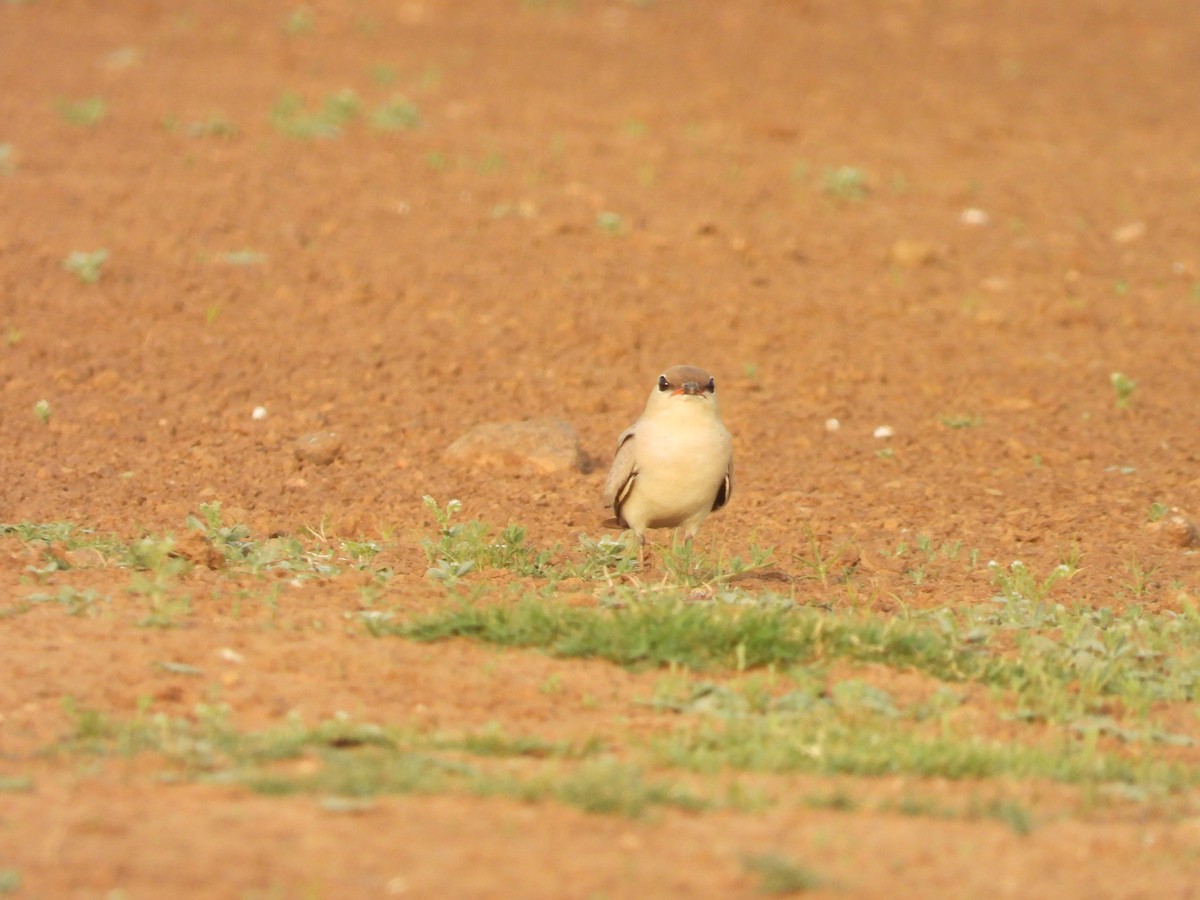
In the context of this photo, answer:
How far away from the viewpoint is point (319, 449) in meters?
8.98

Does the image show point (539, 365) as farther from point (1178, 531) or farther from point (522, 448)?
point (1178, 531)

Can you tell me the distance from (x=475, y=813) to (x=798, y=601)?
2.64 m

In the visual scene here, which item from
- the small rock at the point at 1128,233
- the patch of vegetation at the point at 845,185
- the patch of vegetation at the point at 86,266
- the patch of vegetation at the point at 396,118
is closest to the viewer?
the patch of vegetation at the point at 86,266

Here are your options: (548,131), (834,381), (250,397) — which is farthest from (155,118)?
(834,381)

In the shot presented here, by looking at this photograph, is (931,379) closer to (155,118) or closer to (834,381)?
(834,381)

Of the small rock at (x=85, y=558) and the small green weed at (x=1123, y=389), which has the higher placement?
the small green weed at (x=1123, y=389)

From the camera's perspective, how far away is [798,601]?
23.2 ft

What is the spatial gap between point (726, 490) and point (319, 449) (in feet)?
7.15

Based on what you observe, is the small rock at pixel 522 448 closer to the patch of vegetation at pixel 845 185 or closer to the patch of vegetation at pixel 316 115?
the patch of vegetation at pixel 845 185

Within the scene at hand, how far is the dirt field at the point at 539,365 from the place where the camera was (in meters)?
4.70

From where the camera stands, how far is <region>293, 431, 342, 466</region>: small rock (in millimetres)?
8977

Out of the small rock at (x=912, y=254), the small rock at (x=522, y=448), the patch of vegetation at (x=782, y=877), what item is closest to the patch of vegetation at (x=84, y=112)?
the small rock at (x=912, y=254)

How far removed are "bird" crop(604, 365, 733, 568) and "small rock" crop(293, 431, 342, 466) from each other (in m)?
1.71

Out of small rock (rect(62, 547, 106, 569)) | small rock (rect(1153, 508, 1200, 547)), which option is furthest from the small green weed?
small rock (rect(62, 547, 106, 569))
